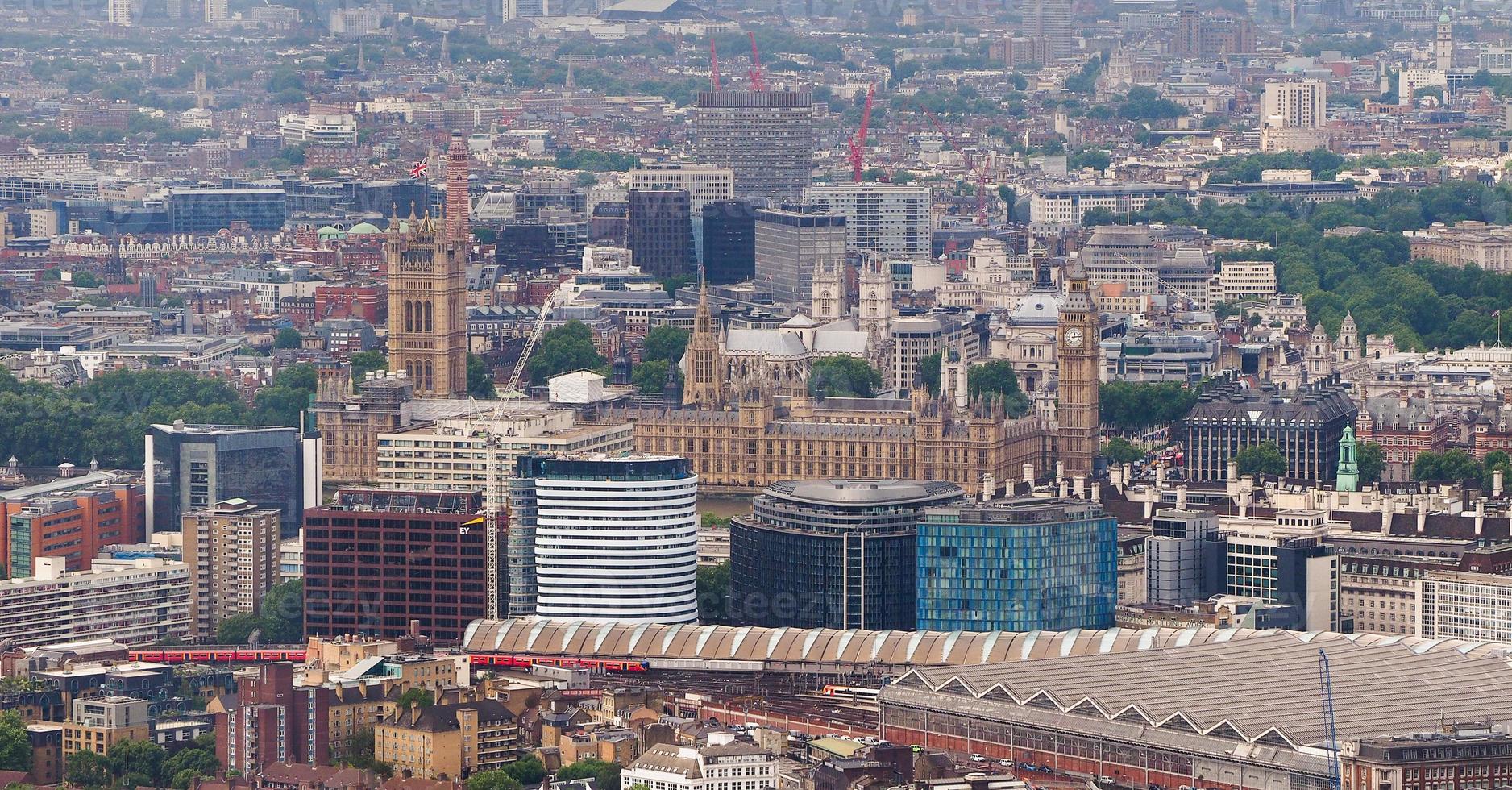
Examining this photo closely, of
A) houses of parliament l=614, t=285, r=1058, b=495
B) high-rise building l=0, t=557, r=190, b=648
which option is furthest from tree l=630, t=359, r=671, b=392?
high-rise building l=0, t=557, r=190, b=648

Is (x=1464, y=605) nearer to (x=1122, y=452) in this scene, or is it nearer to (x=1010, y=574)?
(x=1010, y=574)

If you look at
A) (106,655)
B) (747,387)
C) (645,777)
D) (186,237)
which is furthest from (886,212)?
(645,777)

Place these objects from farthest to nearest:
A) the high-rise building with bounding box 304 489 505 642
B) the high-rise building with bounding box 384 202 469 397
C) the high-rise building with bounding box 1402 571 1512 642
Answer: the high-rise building with bounding box 384 202 469 397 → the high-rise building with bounding box 1402 571 1512 642 → the high-rise building with bounding box 304 489 505 642

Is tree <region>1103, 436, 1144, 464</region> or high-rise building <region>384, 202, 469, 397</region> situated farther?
high-rise building <region>384, 202, 469, 397</region>

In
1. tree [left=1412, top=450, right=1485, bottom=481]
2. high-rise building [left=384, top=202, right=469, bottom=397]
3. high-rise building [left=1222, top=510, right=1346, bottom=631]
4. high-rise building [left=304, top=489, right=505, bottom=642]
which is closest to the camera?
high-rise building [left=304, top=489, right=505, bottom=642]

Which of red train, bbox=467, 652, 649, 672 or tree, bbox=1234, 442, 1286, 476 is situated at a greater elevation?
tree, bbox=1234, 442, 1286, 476

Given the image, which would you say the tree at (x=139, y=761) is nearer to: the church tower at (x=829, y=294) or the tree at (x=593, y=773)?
the tree at (x=593, y=773)

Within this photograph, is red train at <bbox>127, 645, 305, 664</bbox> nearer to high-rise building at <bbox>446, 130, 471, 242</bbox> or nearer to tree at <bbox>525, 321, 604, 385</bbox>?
tree at <bbox>525, 321, 604, 385</bbox>
